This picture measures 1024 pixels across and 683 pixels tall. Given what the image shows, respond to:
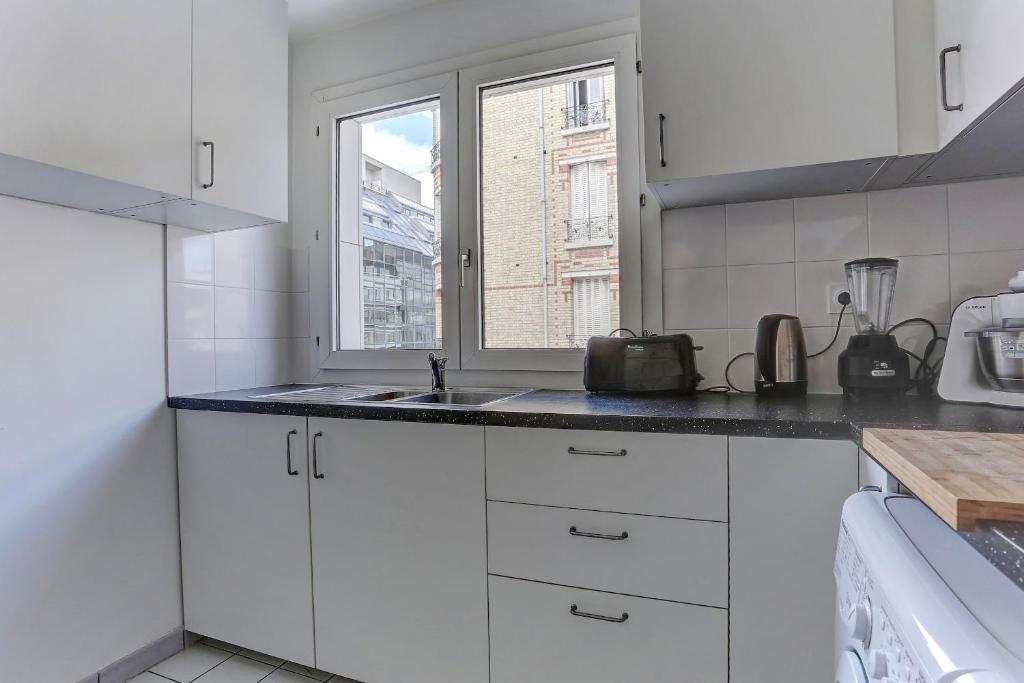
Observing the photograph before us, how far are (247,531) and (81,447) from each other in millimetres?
566

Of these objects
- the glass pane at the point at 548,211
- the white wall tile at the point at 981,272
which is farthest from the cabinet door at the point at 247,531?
the white wall tile at the point at 981,272

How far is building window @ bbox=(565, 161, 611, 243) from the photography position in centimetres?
201

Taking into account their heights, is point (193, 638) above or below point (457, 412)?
below

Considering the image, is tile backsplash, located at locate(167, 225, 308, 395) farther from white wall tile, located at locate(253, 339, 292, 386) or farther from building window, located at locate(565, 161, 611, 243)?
building window, located at locate(565, 161, 611, 243)

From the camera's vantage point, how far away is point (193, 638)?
6.64 feet

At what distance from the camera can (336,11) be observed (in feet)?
7.59

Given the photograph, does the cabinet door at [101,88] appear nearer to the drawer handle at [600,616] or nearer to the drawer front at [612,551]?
the drawer front at [612,551]

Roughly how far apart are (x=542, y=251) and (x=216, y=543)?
1525mm

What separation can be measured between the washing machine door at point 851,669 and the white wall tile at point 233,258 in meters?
2.23

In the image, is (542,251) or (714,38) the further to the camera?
(542,251)

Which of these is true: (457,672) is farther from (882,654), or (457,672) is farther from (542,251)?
(542,251)

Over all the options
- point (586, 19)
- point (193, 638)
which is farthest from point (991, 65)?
point (193, 638)

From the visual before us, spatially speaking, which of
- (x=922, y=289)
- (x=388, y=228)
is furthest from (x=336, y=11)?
(x=922, y=289)

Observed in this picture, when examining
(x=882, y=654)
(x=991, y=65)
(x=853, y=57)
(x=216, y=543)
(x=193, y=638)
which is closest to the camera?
(x=882, y=654)
